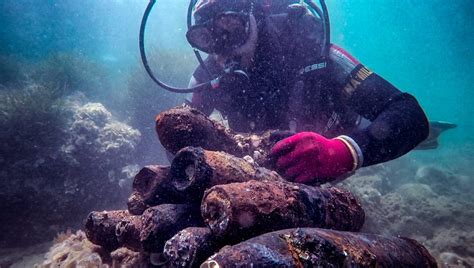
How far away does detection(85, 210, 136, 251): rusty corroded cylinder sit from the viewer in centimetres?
185

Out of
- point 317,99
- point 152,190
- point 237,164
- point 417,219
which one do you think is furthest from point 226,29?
point 417,219

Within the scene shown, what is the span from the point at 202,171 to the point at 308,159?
0.88 metres

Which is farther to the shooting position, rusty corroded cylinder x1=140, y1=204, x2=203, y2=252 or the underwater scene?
rusty corroded cylinder x1=140, y1=204, x2=203, y2=252

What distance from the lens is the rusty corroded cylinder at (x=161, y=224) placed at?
1501mm

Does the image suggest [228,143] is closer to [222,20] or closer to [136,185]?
[136,185]

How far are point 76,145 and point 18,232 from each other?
2241 mm

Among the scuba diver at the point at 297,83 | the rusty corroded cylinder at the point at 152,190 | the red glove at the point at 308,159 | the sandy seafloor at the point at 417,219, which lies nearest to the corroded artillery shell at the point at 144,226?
the rusty corroded cylinder at the point at 152,190

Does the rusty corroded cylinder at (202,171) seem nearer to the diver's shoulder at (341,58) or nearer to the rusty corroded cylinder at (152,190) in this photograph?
the rusty corroded cylinder at (152,190)

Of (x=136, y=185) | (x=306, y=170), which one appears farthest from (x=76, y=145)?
(x=306, y=170)

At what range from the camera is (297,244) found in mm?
1082

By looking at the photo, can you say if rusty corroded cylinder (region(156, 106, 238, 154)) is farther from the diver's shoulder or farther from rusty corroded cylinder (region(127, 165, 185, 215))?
the diver's shoulder

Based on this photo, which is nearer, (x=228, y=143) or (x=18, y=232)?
(x=228, y=143)

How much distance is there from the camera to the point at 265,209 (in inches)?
53.3

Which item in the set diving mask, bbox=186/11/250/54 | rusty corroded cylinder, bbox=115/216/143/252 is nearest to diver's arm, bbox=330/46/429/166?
diving mask, bbox=186/11/250/54
